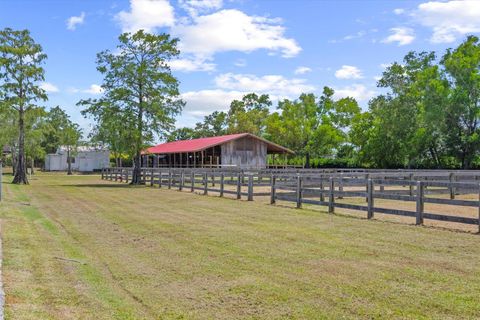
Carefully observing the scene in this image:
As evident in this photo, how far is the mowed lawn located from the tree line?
74.2 ft

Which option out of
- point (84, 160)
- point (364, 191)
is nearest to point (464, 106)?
point (364, 191)

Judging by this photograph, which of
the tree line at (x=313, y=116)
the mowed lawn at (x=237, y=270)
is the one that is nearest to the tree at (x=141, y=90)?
the tree line at (x=313, y=116)

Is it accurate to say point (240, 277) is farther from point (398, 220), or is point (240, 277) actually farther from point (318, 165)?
point (318, 165)

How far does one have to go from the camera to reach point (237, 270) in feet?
23.7

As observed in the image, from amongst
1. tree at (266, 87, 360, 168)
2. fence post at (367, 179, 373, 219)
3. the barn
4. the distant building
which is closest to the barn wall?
the barn

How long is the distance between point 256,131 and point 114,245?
62850 mm

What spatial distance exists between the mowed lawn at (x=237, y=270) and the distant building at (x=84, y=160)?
66.7 meters

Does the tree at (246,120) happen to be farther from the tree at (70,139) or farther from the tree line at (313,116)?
the tree at (70,139)

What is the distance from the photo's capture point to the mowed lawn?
552 cm

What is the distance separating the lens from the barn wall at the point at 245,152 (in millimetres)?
48719

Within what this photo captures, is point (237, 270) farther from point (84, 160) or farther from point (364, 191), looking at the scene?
point (84, 160)

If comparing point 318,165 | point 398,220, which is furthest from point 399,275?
point 318,165

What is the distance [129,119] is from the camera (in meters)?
35.2

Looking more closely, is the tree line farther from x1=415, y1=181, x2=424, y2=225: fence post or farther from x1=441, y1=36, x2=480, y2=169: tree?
x1=415, y1=181, x2=424, y2=225: fence post
